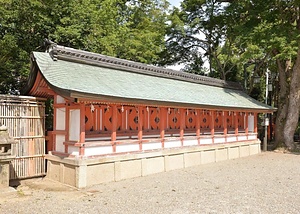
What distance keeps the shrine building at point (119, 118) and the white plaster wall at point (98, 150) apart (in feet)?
0.10

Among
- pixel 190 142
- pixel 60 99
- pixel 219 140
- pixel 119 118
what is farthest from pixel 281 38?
pixel 60 99

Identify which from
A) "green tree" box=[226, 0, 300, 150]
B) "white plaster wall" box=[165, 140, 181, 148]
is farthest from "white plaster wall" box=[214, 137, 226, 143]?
"green tree" box=[226, 0, 300, 150]

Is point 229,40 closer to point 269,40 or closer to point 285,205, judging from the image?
point 269,40

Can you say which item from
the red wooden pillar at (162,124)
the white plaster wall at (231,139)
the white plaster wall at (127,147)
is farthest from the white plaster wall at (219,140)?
the white plaster wall at (127,147)

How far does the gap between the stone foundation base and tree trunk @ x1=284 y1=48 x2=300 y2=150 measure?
703 centimetres

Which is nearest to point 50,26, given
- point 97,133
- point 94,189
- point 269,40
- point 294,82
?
point 97,133

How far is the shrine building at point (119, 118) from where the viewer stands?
30.0ft

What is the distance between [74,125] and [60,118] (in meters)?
1.04

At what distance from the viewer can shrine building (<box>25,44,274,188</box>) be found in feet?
30.0

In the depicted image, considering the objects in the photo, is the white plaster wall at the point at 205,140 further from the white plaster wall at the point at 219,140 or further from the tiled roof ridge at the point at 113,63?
the tiled roof ridge at the point at 113,63

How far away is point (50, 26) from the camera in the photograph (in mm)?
13703

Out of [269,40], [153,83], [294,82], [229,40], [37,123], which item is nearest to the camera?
[37,123]

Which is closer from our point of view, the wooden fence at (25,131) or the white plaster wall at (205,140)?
the wooden fence at (25,131)

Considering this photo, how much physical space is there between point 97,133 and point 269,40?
455 inches
